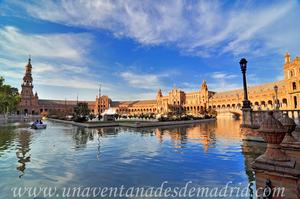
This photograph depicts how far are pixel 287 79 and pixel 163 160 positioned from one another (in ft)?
207

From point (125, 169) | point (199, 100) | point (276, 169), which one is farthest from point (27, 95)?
point (276, 169)

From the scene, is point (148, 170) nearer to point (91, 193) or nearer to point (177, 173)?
point (177, 173)

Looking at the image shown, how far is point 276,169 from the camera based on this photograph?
411 centimetres

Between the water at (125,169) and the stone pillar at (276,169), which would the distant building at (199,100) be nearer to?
the water at (125,169)

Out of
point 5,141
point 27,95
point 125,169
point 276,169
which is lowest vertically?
point 125,169

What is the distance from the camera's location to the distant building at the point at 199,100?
55.3 metres

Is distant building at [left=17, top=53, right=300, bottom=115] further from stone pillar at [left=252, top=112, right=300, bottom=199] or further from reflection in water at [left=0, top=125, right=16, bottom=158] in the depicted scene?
stone pillar at [left=252, top=112, right=300, bottom=199]

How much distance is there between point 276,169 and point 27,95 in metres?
145

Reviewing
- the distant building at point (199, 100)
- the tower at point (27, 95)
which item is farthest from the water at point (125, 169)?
the tower at point (27, 95)

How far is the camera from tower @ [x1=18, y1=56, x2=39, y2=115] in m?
118

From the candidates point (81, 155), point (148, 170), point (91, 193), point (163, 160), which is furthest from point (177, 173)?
point (81, 155)

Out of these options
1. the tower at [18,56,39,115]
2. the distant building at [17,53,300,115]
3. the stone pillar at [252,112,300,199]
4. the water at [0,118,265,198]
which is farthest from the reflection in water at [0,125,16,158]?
the tower at [18,56,39,115]

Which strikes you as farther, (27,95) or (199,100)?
(199,100)

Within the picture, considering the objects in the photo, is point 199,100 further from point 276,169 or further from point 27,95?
point 276,169
